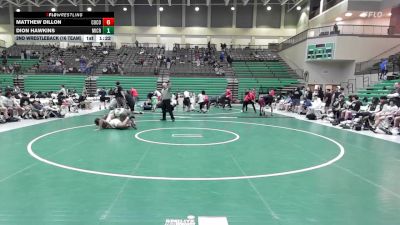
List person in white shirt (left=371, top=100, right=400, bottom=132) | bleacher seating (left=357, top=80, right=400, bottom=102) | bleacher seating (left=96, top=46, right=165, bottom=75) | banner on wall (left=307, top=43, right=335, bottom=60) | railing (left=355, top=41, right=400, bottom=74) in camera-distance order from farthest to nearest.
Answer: bleacher seating (left=96, top=46, right=165, bottom=75), banner on wall (left=307, top=43, right=335, bottom=60), railing (left=355, top=41, right=400, bottom=74), bleacher seating (left=357, top=80, right=400, bottom=102), person in white shirt (left=371, top=100, right=400, bottom=132)

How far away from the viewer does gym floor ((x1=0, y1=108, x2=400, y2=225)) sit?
4.01 m

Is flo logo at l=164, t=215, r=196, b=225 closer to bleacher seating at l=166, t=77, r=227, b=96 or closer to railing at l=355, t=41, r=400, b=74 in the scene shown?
railing at l=355, t=41, r=400, b=74

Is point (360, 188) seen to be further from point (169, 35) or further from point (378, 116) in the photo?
point (169, 35)

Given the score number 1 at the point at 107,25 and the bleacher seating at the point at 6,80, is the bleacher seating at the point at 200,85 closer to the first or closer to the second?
the score number 1 at the point at 107,25

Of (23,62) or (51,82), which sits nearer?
(51,82)

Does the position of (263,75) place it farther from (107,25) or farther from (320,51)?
(107,25)

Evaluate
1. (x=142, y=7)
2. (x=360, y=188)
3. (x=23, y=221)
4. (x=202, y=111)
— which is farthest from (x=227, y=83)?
(x=23, y=221)

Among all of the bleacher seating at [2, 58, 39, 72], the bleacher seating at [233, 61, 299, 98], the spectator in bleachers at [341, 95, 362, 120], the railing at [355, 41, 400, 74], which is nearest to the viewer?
the spectator in bleachers at [341, 95, 362, 120]

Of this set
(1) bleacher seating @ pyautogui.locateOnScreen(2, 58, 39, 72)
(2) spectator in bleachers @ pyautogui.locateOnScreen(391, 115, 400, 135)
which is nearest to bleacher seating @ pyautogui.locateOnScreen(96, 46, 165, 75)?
(1) bleacher seating @ pyautogui.locateOnScreen(2, 58, 39, 72)

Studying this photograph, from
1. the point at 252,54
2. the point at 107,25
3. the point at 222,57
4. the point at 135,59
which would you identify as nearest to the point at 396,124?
the point at 107,25

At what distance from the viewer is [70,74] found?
103ft

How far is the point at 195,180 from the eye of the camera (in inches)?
214
